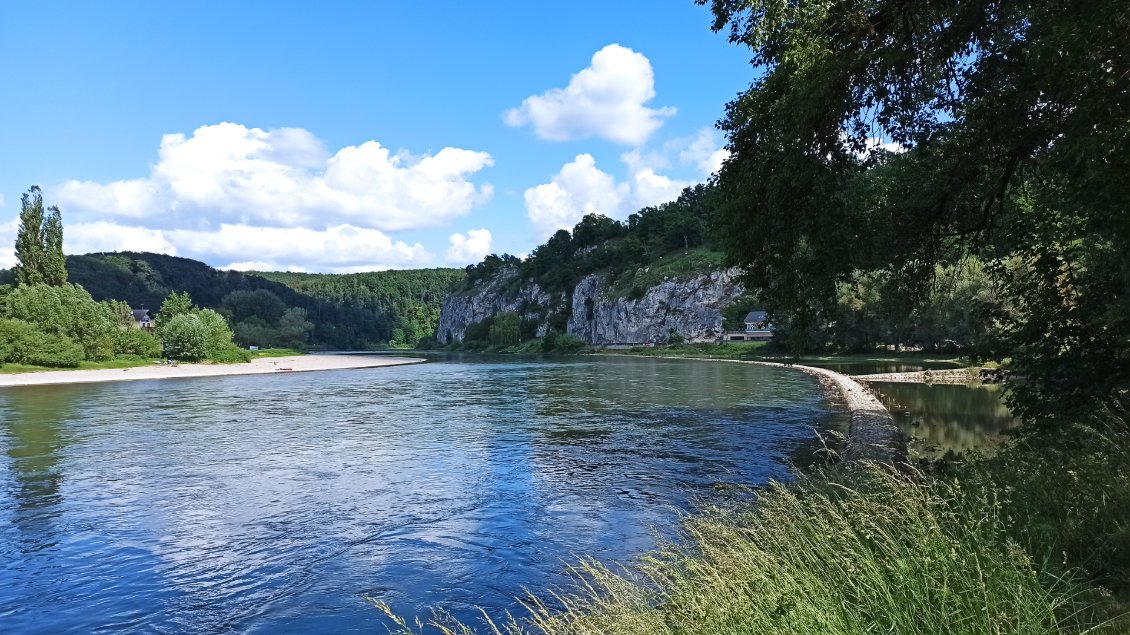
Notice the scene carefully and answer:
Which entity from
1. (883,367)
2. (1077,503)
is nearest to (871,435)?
(1077,503)

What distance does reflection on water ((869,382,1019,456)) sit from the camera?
2332 cm

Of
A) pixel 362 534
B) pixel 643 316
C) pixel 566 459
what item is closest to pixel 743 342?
pixel 643 316

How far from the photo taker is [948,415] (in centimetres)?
3180

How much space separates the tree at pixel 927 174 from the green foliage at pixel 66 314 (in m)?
95.7

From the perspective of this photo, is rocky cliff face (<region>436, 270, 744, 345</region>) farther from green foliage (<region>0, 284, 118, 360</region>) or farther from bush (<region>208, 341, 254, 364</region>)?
green foliage (<region>0, 284, 118, 360</region>)

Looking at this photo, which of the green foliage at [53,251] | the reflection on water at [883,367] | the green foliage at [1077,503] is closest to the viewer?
the green foliage at [1077,503]

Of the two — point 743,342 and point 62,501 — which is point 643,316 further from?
point 62,501

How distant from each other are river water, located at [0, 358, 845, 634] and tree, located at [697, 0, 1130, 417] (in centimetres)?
645

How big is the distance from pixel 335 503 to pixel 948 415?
28.3 m

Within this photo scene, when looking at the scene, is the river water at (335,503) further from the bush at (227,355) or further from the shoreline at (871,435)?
the bush at (227,355)

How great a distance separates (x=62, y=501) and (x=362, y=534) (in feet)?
29.9

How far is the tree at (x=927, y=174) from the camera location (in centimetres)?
1180

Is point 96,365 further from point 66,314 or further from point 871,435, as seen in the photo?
point 871,435

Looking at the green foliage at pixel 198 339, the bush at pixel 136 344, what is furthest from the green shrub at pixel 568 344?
the bush at pixel 136 344
